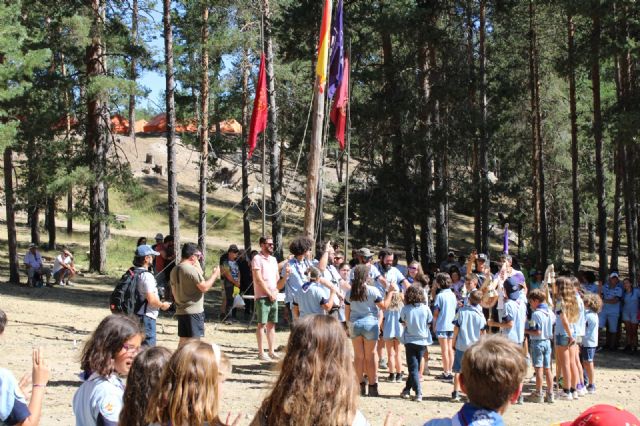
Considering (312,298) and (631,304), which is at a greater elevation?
(312,298)

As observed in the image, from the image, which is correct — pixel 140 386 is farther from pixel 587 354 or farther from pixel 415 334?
pixel 587 354

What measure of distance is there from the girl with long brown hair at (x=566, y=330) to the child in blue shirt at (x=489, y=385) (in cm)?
795

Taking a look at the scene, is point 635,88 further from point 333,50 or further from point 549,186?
point 549,186

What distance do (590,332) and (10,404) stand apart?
31.4 feet

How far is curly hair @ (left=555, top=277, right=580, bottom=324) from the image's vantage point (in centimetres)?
1091

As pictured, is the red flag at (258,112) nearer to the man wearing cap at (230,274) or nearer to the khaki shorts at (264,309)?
the man wearing cap at (230,274)

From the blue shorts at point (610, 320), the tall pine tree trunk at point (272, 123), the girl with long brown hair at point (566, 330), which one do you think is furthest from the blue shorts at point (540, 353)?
the tall pine tree trunk at point (272, 123)

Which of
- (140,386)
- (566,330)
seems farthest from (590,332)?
(140,386)

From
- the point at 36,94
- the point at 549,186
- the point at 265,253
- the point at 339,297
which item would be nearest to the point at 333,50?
the point at 265,253

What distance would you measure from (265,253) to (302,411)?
8.98 meters

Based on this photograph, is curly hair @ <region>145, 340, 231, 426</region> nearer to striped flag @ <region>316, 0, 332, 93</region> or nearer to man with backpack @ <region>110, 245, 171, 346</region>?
man with backpack @ <region>110, 245, 171, 346</region>

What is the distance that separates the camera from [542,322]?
10.7 m

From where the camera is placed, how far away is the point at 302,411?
10.6 ft

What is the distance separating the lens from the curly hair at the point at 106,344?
4.18 m
